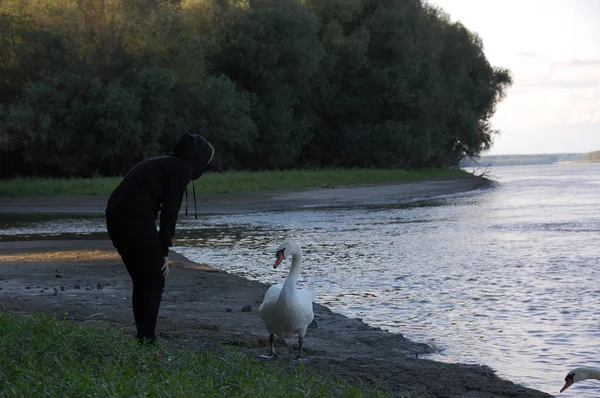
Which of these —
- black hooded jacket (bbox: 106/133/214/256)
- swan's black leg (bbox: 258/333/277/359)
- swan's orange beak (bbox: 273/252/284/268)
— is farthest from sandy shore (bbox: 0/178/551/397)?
black hooded jacket (bbox: 106/133/214/256)

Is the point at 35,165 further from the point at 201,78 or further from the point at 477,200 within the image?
the point at 477,200

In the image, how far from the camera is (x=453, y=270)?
16.5 meters

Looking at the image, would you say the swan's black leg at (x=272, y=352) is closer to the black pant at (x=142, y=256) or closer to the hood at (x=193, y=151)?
the black pant at (x=142, y=256)

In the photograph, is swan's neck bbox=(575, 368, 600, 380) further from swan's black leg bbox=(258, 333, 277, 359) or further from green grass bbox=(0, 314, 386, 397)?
swan's black leg bbox=(258, 333, 277, 359)

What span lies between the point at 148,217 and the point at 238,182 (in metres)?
36.6

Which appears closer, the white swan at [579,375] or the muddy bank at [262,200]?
the white swan at [579,375]

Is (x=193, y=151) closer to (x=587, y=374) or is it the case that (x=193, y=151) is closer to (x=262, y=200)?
(x=587, y=374)

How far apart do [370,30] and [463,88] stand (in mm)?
13628

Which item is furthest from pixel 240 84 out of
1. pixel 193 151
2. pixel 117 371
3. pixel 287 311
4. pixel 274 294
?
pixel 117 371

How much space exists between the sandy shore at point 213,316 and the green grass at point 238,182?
20.4 m

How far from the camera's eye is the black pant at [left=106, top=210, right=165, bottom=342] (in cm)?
723

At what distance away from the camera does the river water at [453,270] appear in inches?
386


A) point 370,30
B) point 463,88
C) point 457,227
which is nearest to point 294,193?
point 457,227

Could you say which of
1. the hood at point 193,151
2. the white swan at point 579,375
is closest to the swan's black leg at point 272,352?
the hood at point 193,151
